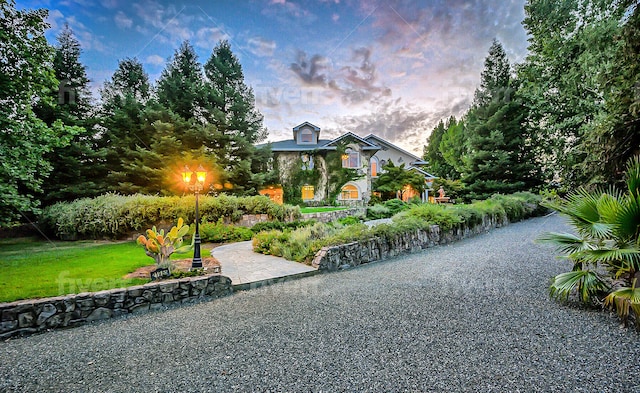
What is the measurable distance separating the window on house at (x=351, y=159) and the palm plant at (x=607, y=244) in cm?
1780

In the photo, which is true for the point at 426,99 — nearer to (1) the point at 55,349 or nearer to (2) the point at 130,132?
(1) the point at 55,349

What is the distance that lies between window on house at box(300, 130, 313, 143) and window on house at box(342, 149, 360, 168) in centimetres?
348

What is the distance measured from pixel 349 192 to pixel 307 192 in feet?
11.5

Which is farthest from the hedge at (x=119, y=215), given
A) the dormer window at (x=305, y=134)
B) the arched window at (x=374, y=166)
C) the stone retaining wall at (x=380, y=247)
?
the arched window at (x=374, y=166)

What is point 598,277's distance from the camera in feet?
12.3

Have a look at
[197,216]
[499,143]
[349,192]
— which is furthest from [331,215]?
[499,143]

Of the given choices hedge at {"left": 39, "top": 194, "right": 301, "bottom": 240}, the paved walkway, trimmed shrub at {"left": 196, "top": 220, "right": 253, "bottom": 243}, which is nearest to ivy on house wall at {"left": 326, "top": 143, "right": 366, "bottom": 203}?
hedge at {"left": 39, "top": 194, "right": 301, "bottom": 240}

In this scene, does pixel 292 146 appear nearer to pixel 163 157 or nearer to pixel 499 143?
pixel 163 157

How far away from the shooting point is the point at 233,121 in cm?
1792

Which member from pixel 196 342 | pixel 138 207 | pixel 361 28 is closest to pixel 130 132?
pixel 138 207

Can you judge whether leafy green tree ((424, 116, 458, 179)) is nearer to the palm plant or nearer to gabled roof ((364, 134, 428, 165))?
gabled roof ((364, 134, 428, 165))

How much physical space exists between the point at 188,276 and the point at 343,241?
11.9 feet

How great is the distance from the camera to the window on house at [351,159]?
2170 cm

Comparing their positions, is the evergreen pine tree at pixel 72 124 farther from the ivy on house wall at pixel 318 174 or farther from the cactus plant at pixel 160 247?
the cactus plant at pixel 160 247
